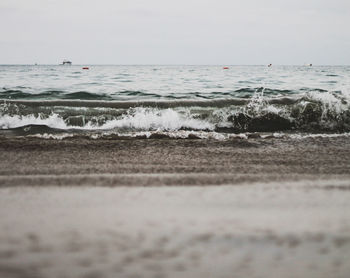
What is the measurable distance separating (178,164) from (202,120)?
7.62ft

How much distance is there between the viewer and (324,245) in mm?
1180

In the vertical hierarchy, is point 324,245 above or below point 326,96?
below

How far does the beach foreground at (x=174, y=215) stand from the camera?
1049 mm

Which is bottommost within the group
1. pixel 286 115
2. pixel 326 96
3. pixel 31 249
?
pixel 31 249

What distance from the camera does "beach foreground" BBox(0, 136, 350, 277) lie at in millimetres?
1049

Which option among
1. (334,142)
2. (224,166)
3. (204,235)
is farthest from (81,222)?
(334,142)

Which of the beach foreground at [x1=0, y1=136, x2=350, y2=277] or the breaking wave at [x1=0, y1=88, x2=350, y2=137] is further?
the breaking wave at [x1=0, y1=88, x2=350, y2=137]

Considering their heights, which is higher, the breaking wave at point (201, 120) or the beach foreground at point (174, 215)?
the breaking wave at point (201, 120)

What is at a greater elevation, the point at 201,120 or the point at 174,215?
the point at 201,120

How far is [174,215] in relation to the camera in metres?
1.42

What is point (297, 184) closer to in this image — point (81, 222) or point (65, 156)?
point (81, 222)

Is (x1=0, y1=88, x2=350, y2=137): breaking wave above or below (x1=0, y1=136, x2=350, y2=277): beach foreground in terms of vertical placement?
above

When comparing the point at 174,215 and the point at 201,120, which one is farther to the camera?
the point at 201,120

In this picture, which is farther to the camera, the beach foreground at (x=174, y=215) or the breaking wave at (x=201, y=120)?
the breaking wave at (x=201, y=120)
